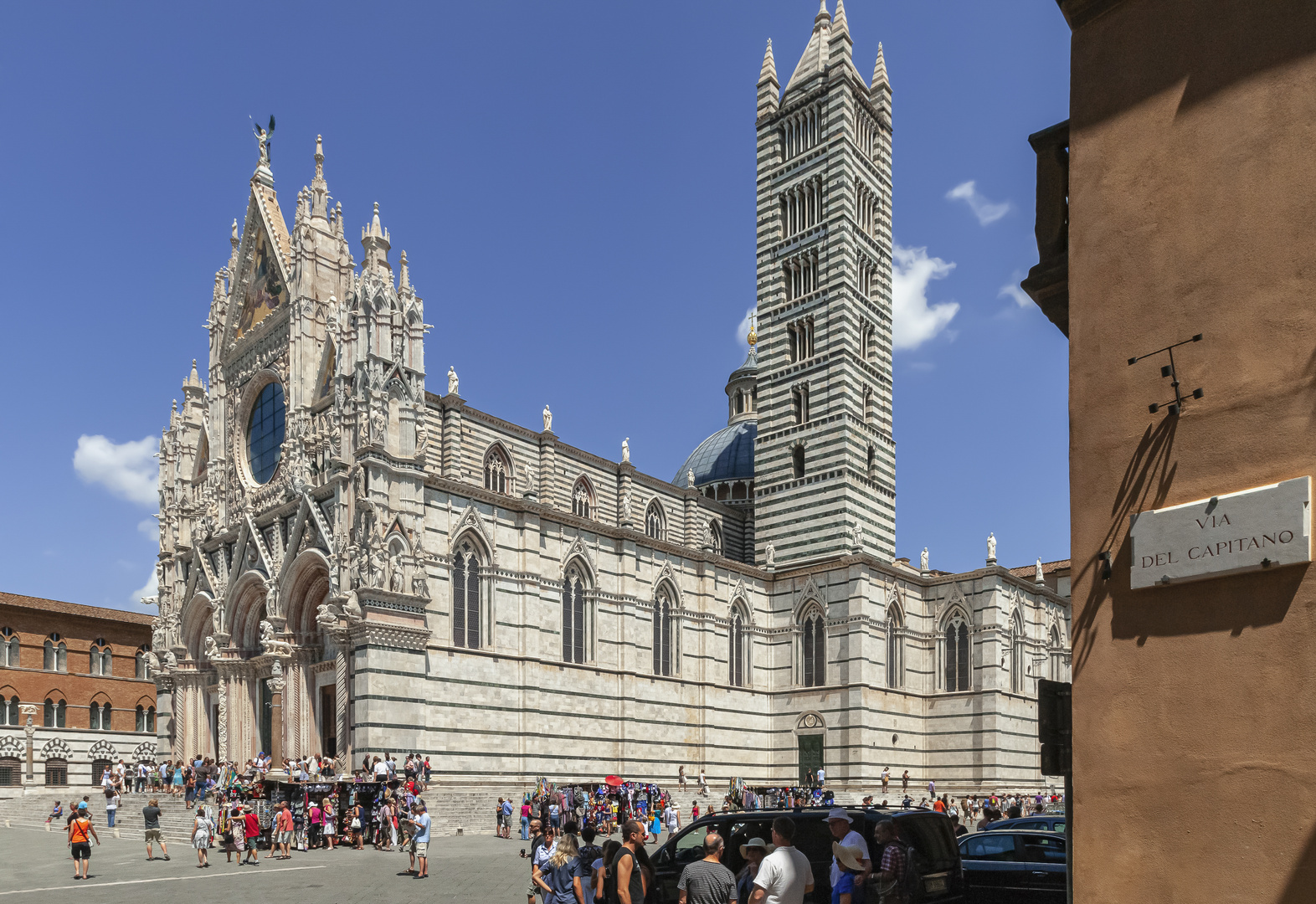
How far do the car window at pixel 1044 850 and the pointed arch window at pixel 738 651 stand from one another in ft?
91.1

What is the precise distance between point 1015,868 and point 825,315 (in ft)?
106

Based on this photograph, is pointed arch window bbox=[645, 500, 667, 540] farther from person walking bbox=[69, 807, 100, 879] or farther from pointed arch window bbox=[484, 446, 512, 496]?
person walking bbox=[69, 807, 100, 879]

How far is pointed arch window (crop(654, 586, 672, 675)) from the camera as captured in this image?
131 ft

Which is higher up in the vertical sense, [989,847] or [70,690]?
[989,847]

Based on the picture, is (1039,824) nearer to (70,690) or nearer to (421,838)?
(421,838)

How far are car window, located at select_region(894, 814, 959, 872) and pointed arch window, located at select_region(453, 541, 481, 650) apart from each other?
2222 centimetres

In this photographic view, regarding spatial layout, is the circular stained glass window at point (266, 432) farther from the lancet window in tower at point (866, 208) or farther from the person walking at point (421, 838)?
the lancet window in tower at point (866, 208)

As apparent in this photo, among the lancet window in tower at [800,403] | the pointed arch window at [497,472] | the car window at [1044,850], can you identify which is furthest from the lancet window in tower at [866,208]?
the car window at [1044,850]

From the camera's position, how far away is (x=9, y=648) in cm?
4562

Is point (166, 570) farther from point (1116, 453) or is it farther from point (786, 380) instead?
point (1116, 453)

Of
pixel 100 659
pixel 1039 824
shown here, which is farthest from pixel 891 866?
pixel 100 659

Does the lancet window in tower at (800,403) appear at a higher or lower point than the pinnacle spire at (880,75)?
lower

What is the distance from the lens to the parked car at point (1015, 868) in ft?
47.2

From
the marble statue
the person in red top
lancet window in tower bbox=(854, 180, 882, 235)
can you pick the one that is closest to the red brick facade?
the marble statue
